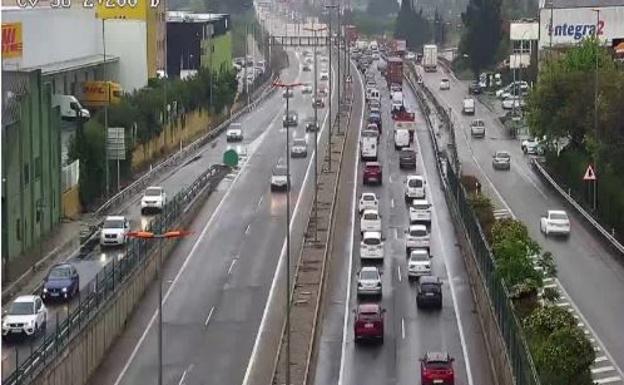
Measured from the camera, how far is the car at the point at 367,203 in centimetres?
4860

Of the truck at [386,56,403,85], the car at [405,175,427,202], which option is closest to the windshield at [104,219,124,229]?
the car at [405,175,427,202]

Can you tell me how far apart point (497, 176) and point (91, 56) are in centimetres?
2597

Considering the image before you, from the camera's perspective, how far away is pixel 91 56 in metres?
73.8

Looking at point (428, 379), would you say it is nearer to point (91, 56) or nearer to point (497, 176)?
point (497, 176)

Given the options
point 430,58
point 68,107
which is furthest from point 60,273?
point 430,58

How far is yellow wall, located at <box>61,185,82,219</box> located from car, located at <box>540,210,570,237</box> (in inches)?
663

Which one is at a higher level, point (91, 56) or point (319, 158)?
point (91, 56)

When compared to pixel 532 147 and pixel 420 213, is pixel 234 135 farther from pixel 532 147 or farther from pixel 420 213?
pixel 420 213

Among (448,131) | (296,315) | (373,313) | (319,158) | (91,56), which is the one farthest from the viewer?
(448,131)

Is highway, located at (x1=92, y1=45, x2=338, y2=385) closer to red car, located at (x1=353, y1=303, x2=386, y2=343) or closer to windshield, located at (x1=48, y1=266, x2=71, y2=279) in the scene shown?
windshield, located at (x1=48, y1=266, x2=71, y2=279)

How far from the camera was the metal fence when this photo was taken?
2248 centimetres

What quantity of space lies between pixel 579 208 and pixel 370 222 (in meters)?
8.10

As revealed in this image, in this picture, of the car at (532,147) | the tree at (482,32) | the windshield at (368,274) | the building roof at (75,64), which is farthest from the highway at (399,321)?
the tree at (482,32)

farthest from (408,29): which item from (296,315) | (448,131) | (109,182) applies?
(296,315)
